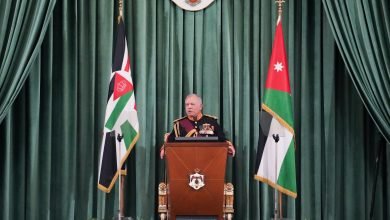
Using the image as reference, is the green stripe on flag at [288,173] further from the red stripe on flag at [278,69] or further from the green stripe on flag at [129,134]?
the green stripe on flag at [129,134]

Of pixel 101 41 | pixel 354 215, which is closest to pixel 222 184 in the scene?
pixel 354 215

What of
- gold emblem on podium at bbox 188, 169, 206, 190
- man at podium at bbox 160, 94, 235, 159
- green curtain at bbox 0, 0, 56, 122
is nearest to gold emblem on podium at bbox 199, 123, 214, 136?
man at podium at bbox 160, 94, 235, 159

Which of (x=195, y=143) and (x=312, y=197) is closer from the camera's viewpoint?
(x=195, y=143)

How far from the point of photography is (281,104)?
586cm

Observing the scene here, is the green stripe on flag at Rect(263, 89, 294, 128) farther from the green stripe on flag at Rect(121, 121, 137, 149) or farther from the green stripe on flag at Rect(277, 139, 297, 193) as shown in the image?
the green stripe on flag at Rect(121, 121, 137, 149)

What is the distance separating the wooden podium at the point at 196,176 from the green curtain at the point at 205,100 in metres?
0.74

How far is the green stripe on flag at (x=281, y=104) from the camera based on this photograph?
585 centimetres

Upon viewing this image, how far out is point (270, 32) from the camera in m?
6.42

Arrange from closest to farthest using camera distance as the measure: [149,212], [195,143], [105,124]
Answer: [195,143]
[105,124]
[149,212]

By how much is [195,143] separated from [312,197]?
5.18 ft

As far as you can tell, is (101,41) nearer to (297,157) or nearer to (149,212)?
(149,212)

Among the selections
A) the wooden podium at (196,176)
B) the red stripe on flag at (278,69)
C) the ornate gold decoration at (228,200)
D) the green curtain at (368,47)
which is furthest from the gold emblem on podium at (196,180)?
the green curtain at (368,47)

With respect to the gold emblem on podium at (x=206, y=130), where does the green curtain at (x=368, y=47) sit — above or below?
above

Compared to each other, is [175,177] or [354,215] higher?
[175,177]
